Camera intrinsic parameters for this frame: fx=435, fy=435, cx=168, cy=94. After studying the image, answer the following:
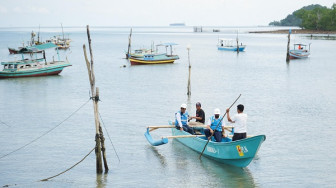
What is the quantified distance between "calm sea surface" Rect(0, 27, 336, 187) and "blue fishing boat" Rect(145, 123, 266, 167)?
339mm

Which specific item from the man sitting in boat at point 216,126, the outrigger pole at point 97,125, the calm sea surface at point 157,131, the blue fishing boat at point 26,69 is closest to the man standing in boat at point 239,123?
the man sitting in boat at point 216,126

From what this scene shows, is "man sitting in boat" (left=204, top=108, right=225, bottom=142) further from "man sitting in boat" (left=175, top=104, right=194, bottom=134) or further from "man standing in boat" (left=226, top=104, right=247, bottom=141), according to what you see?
"man sitting in boat" (left=175, top=104, right=194, bottom=134)

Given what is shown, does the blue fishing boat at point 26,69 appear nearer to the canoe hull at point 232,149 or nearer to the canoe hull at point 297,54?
the canoe hull at point 232,149

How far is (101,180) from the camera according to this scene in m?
15.4

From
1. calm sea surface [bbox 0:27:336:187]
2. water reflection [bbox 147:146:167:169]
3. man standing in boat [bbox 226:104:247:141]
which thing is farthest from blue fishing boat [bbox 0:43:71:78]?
man standing in boat [bbox 226:104:247:141]

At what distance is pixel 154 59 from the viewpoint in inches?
2296

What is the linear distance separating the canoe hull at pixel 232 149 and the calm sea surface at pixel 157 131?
1.10 feet

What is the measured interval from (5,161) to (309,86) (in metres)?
29.3

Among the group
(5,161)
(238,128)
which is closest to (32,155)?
(5,161)

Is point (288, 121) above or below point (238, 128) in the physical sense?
below

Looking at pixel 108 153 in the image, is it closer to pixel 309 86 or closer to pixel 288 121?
pixel 288 121

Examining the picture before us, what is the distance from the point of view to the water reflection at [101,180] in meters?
15.1

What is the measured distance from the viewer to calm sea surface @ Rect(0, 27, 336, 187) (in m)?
15.9

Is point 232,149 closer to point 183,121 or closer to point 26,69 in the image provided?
point 183,121
